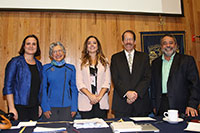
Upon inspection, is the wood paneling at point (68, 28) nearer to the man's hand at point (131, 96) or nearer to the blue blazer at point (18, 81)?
the blue blazer at point (18, 81)

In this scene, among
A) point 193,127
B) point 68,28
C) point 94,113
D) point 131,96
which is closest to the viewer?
point 193,127

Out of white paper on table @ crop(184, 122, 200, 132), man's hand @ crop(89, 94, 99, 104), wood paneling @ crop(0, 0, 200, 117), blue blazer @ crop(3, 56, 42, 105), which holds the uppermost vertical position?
wood paneling @ crop(0, 0, 200, 117)

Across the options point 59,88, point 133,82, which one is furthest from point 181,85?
point 59,88

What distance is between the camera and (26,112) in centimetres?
204

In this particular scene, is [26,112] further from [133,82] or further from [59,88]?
[133,82]

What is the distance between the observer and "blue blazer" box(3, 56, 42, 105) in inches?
79.1

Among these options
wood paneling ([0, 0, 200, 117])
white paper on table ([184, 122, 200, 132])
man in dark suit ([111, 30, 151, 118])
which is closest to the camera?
white paper on table ([184, 122, 200, 132])

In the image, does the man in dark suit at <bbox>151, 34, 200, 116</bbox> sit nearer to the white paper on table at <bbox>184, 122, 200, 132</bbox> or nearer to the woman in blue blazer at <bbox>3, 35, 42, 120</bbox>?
the white paper on table at <bbox>184, 122, 200, 132</bbox>

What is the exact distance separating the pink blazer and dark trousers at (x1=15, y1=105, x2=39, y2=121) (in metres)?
0.58

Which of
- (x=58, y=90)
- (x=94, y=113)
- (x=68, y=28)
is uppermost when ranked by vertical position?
(x=68, y=28)

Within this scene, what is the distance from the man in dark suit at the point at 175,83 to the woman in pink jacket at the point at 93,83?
2.34 ft

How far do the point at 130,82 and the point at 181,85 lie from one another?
67 centimetres

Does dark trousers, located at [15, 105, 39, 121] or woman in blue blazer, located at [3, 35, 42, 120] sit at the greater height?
woman in blue blazer, located at [3, 35, 42, 120]

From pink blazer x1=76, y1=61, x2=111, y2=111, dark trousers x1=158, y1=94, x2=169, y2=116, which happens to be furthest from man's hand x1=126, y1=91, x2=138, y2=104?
dark trousers x1=158, y1=94, x2=169, y2=116
